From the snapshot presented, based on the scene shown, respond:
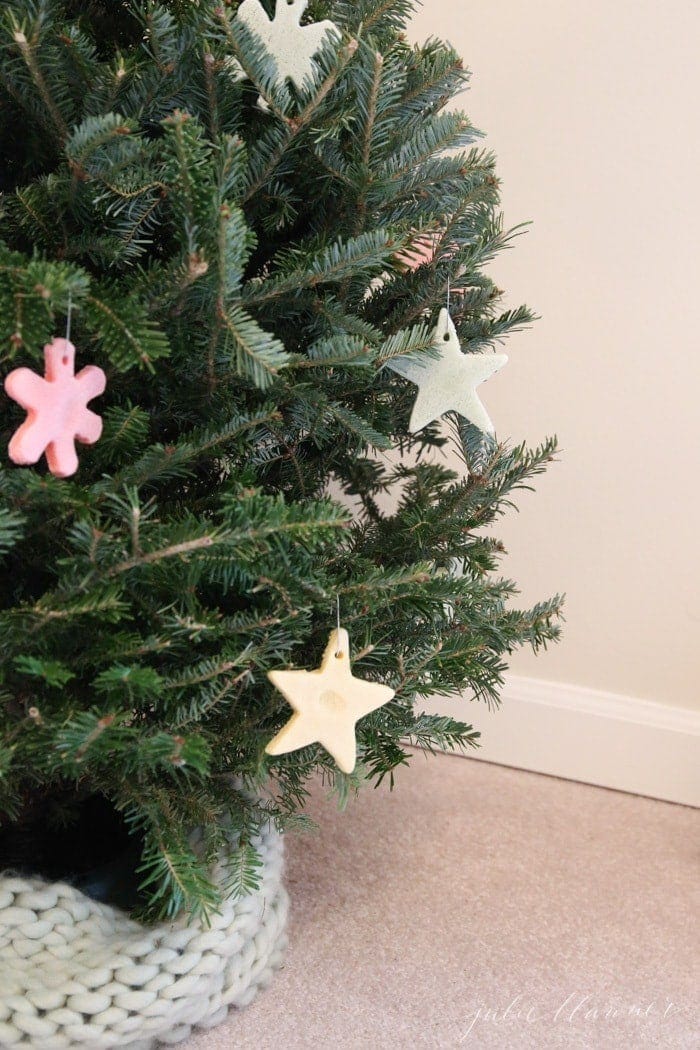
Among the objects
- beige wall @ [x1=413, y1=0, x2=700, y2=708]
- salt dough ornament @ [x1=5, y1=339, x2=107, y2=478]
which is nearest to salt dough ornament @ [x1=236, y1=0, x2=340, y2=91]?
salt dough ornament @ [x1=5, y1=339, x2=107, y2=478]

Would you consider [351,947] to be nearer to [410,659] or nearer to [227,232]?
[410,659]

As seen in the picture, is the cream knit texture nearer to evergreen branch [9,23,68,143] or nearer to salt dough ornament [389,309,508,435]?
salt dough ornament [389,309,508,435]

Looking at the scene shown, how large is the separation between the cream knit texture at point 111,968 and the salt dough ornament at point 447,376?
43 centimetres

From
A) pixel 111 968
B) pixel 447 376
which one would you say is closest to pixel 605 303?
pixel 447 376

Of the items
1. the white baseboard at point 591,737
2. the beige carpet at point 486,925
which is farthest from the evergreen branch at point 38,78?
the white baseboard at point 591,737

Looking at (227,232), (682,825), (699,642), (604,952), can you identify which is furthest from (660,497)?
(227,232)

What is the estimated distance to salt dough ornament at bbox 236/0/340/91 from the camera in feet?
2.08

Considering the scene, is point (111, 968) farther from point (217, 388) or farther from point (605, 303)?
point (605, 303)

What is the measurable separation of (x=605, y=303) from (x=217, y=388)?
2.28 ft

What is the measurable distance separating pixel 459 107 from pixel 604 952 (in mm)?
1037

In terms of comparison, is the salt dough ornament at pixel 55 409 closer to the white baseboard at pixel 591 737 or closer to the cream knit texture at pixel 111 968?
the cream knit texture at pixel 111 968

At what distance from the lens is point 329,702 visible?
2.14ft

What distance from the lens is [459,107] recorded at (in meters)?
1.22

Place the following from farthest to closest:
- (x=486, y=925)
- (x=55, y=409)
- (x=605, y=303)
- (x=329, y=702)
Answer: (x=605, y=303) < (x=486, y=925) < (x=329, y=702) < (x=55, y=409)
